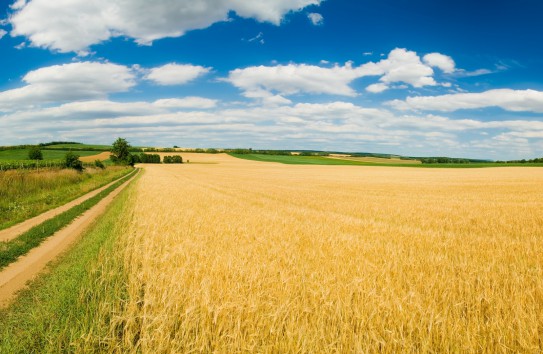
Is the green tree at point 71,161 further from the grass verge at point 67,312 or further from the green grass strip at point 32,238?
the grass verge at point 67,312

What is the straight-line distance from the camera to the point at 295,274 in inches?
204

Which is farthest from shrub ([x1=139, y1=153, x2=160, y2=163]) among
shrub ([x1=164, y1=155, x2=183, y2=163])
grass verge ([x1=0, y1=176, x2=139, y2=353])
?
grass verge ([x1=0, y1=176, x2=139, y2=353])

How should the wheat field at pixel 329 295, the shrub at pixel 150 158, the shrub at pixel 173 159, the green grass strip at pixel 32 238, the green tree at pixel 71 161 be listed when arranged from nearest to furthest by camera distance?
the wheat field at pixel 329 295 < the green grass strip at pixel 32 238 < the green tree at pixel 71 161 < the shrub at pixel 173 159 < the shrub at pixel 150 158

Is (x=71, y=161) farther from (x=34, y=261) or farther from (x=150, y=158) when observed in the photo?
(x=150, y=158)

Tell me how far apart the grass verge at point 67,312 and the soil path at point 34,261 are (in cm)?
32

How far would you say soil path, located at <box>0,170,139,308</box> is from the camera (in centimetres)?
683

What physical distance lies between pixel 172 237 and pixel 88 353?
178 inches

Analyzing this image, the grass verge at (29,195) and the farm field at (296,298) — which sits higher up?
the farm field at (296,298)

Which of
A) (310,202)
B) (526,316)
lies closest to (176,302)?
(526,316)

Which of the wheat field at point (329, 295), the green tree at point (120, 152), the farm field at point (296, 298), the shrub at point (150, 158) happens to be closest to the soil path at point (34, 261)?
the farm field at point (296, 298)

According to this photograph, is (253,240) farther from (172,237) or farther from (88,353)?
(88,353)

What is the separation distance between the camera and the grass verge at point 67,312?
3881 millimetres

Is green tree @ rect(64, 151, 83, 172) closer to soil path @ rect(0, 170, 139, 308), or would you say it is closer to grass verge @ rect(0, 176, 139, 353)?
soil path @ rect(0, 170, 139, 308)

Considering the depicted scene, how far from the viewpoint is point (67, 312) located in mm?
4832
